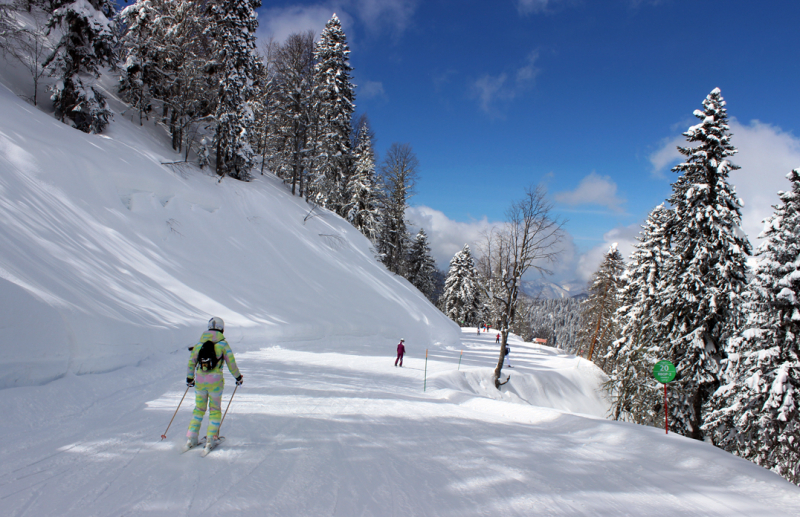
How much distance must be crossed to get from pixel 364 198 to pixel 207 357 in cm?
2927

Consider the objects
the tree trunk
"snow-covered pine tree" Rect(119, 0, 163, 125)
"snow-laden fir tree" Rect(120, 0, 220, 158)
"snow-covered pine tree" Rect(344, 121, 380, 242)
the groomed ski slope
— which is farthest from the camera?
"snow-covered pine tree" Rect(344, 121, 380, 242)

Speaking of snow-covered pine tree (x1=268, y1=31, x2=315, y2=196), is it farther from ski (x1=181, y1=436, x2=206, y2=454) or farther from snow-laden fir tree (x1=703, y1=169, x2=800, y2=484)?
snow-laden fir tree (x1=703, y1=169, x2=800, y2=484)

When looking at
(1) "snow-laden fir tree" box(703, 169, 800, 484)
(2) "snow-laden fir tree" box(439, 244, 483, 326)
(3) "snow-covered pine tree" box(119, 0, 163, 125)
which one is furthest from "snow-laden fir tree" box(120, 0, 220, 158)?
(2) "snow-laden fir tree" box(439, 244, 483, 326)

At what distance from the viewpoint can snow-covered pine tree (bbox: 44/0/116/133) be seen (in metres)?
15.4

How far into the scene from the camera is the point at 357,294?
2155 cm

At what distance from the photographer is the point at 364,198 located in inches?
1310

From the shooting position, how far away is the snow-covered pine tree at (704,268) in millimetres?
14156

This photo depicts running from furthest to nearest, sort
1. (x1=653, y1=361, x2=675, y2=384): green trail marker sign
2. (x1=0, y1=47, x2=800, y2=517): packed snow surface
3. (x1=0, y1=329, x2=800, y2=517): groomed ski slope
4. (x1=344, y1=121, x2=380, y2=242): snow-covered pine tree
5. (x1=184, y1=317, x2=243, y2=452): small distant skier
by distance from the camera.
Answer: (x1=344, y1=121, x2=380, y2=242): snow-covered pine tree
(x1=653, y1=361, x2=675, y2=384): green trail marker sign
(x1=184, y1=317, x2=243, y2=452): small distant skier
(x1=0, y1=47, x2=800, y2=517): packed snow surface
(x1=0, y1=329, x2=800, y2=517): groomed ski slope

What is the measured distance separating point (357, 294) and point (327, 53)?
69.9ft

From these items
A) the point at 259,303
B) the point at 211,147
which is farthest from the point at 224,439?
the point at 211,147

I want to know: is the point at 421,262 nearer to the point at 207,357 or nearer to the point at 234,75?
the point at 234,75

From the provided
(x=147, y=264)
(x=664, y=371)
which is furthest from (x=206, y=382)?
(x=147, y=264)

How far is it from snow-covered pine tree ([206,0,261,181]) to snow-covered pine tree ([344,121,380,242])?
35.8 feet

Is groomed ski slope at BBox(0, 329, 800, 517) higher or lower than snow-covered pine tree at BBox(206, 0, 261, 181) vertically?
lower
